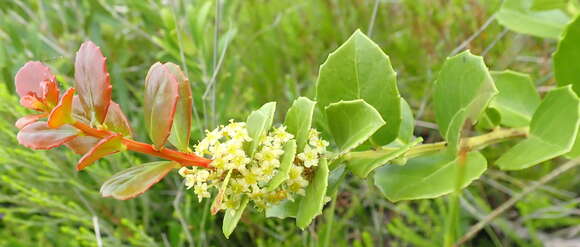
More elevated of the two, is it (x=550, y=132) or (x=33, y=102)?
(x=33, y=102)

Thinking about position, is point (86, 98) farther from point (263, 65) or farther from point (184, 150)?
point (263, 65)

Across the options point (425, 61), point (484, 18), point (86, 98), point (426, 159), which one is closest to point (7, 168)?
point (86, 98)

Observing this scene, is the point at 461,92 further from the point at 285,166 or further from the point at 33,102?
the point at 33,102

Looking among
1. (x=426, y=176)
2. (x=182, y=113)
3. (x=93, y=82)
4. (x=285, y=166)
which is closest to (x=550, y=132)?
(x=426, y=176)

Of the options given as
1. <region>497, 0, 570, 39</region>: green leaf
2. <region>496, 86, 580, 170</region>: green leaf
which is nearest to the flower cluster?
<region>496, 86, 580, 170</region>: green leaf

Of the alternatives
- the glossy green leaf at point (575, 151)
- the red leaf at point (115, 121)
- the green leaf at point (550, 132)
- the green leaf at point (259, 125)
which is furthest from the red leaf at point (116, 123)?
the glossy green leaf at point (575, 151)

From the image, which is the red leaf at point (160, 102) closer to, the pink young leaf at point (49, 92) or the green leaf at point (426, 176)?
the pink young leaf at point (49, 92)

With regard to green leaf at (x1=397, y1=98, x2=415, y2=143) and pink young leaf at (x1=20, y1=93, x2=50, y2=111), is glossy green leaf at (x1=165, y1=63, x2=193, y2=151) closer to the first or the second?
pink young leaf at (x1=20, y1=93, x2=50, y2=111)
